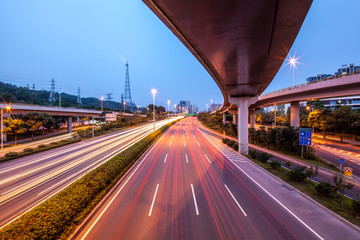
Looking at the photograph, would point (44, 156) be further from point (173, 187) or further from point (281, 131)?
point (281, 131)

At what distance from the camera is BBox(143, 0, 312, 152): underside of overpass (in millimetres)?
5379

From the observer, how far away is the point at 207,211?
7.86 meters

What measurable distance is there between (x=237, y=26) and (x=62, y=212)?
39.9ft

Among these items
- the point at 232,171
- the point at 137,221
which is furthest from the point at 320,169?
the point at 137,221

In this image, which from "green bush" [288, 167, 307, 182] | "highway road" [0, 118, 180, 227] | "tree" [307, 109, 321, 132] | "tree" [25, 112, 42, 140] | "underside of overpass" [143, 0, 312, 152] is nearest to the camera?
"underside of overpass" [143, 0, 312, 152]

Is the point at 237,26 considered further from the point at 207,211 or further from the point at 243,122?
the point at 243,122

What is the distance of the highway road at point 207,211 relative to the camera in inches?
252

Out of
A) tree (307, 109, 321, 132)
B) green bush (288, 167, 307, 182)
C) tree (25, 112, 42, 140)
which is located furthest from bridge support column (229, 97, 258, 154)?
tree (25, 112, 42, 140)

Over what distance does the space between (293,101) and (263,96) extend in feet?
20.2

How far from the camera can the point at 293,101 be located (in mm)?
26797

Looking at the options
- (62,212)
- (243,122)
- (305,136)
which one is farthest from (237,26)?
(305,136)

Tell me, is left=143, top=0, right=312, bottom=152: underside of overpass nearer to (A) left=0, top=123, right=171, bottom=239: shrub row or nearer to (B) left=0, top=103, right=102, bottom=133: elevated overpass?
(A) left=0, top=123, right=171, bottom=239: shrub row

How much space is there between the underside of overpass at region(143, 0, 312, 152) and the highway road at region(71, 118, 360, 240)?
32.4ft

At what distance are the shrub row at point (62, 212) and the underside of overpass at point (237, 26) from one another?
398 inches
